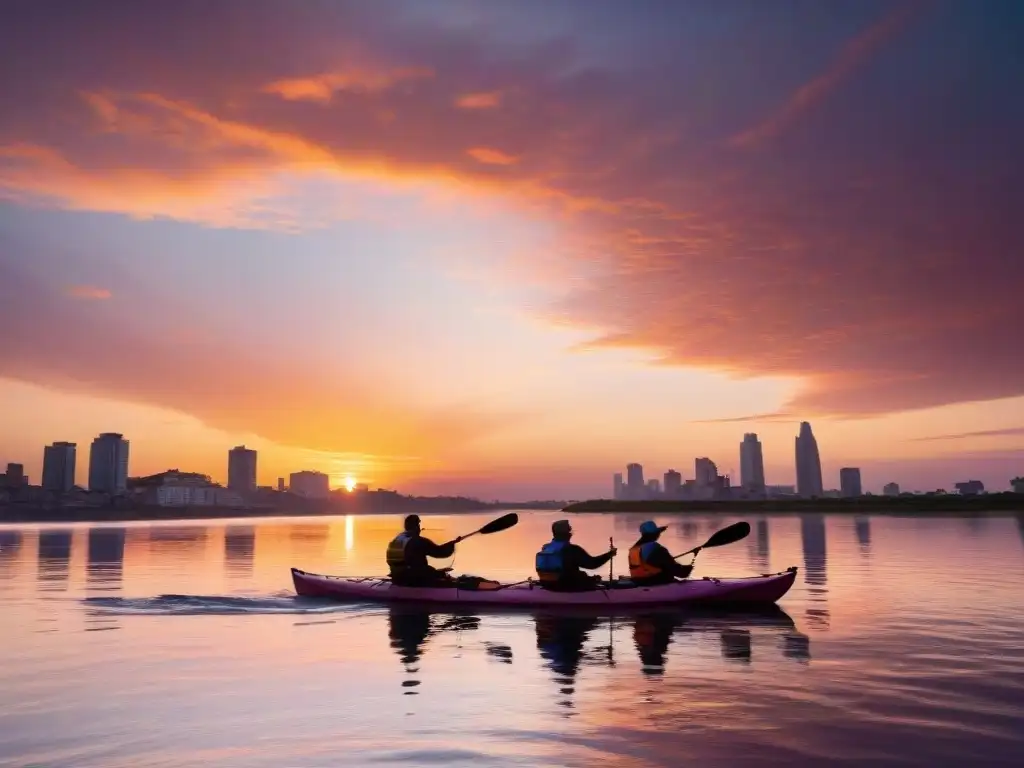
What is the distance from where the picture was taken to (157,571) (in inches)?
1469

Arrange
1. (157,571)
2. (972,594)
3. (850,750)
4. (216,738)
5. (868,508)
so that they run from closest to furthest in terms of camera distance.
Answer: (850,750) → (216,738) → (972,594) → (157,571) → (868,508)

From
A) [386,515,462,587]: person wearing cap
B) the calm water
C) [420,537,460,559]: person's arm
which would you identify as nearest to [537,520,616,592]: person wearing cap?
the calm water

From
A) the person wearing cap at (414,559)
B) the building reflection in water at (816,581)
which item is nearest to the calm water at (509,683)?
the building reflection in water at (816,581)

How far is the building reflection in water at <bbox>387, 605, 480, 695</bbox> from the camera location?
584 inches

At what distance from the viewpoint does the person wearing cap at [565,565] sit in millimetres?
20594

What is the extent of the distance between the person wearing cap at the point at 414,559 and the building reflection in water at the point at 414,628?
2.61 ft

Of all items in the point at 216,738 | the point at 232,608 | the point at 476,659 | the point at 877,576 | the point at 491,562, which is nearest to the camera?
the point at 216,738

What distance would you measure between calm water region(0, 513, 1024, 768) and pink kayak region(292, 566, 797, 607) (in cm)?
53

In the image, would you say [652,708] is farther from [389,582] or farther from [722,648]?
[389,582]

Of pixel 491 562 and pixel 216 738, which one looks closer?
pixel 216 738

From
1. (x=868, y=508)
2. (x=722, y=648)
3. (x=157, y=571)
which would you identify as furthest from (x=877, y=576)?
(x=868, y=508)

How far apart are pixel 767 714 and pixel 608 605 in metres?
9.90

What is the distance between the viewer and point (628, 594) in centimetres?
2030

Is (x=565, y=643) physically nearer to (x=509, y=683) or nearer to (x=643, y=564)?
(x=509, y=683)
